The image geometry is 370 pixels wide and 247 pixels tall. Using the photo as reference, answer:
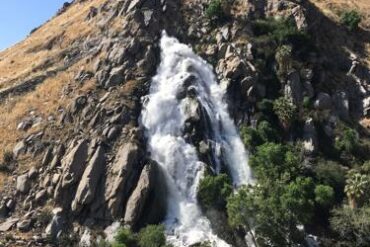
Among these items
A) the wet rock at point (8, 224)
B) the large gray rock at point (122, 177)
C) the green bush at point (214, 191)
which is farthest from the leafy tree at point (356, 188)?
the wet rock at point (8, 224)

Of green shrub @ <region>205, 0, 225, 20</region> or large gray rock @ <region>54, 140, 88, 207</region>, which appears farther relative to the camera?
green shrub @ <region>205, 0, 225, 20</region>

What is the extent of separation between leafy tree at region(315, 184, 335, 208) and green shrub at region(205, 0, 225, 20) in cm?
3645

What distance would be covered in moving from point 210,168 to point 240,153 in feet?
20.0

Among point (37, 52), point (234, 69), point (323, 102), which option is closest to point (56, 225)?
point (234, 69)

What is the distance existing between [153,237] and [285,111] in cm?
2867

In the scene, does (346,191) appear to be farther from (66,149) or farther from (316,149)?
(66,149)

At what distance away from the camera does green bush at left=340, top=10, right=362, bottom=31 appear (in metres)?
99.9

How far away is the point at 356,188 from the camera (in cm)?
6819

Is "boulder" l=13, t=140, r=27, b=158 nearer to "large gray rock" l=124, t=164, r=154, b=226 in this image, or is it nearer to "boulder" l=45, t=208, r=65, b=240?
"boulder" l=45, t=208, r=65, b=240

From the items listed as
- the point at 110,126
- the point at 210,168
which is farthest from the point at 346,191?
the point at 110,126

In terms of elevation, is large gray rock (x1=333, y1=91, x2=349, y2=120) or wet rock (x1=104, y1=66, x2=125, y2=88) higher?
wet rock (x1=104, y1=66, x2=125, y2=88)

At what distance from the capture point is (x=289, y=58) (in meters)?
86.2

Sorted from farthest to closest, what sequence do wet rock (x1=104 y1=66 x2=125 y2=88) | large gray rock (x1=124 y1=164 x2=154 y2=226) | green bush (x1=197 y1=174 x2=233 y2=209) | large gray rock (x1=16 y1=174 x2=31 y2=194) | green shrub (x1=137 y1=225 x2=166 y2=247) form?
wet rock (x1=104 y1=66 x2=125 y2=88) → large gray rock (x1=16 y1=174 x2=31 y2=194) → green bush (x1=197 y1=174 x2=233 y2=209) → large gray rock (x1=124 y1=164 x2=154 y2=226) → green shrub (x1=137 y1=225 x2=166 y2=247)

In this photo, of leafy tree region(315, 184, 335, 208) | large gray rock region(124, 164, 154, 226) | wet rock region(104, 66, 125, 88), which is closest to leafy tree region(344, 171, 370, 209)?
leafy tree region(315, 184, 335, 208)
